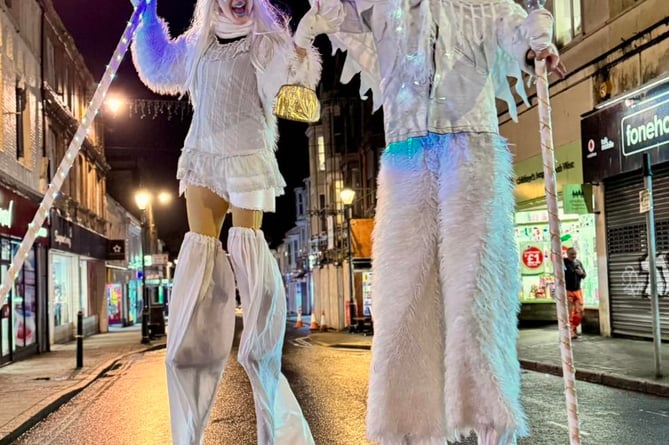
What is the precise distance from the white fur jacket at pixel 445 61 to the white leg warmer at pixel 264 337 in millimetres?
970

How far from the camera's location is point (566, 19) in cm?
1631

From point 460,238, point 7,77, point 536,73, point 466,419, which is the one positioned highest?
point 7,77

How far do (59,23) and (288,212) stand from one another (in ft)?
134

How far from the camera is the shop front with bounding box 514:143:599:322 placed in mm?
15139

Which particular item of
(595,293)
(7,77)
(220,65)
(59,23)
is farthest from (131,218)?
(220,65)

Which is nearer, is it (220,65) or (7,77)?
(220,65)

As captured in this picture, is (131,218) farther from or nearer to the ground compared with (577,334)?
farther from the ground

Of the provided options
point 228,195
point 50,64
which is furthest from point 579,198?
point 50,64

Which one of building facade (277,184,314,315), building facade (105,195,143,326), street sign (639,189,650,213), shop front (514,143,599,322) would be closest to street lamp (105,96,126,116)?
shop front (514,143,599,322)

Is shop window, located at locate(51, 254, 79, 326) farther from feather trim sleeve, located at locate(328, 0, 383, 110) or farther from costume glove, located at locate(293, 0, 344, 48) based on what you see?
costume glove, located at locate(293, 0, 344, 48)

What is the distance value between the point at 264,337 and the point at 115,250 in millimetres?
25781

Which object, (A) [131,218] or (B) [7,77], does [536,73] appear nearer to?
(B) [7,77]

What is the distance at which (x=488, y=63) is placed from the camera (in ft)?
9.75

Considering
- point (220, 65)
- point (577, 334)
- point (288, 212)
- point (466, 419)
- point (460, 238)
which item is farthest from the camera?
point (288, 212)
